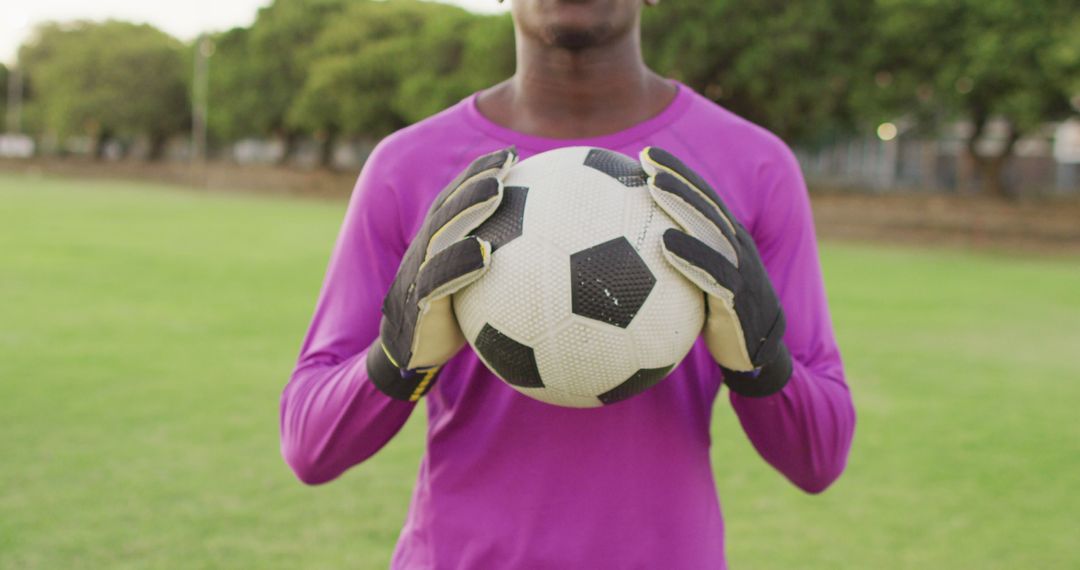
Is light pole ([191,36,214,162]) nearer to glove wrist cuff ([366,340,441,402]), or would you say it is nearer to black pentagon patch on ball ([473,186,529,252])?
glove wrist cuff ([366,340,441,402])

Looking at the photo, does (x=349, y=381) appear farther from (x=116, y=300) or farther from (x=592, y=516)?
(x=116, y=300)

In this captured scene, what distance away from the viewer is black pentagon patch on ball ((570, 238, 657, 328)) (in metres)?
1.49

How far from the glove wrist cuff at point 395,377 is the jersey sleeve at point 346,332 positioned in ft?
0.35

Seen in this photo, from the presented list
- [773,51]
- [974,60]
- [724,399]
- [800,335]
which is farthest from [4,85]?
[800,335]

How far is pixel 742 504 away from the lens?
5180mm

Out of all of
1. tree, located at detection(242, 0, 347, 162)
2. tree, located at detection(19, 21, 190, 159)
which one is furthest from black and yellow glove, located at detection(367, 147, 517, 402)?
tree, located at detection(19, 21, 190, 159)

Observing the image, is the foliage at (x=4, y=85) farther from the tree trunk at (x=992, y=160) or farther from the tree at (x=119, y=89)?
the tree trunk at (x=992, y=160)

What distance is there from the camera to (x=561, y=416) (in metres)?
1.77

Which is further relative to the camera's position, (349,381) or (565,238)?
(349,381)

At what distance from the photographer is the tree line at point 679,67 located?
2511 cm

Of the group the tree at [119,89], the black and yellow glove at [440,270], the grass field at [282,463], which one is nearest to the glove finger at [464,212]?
the black and yellow glove at [440,270]

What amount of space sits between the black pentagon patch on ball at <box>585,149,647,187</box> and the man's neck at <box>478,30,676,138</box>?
0.32 metres

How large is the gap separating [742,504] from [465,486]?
3605mm

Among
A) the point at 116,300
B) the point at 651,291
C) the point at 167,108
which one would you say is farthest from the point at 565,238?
the point at 167,108
